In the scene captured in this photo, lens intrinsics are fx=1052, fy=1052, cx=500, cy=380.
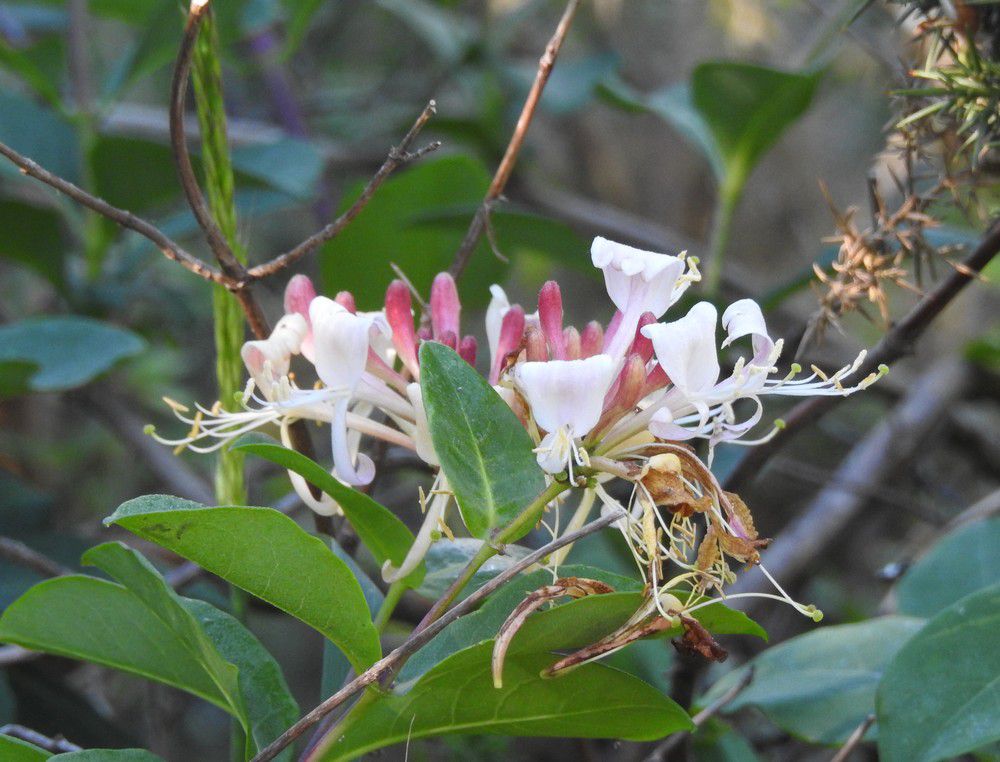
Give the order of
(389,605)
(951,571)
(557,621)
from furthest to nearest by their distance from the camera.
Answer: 1. (951,571)
2. (389,605)
3. (557,621)

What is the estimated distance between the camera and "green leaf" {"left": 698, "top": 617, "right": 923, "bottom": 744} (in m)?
0.86

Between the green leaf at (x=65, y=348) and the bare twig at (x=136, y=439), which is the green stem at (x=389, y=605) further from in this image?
the bare twig at (x=136, y=439)

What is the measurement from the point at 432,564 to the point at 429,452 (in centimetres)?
13

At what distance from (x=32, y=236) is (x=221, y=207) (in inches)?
35.0

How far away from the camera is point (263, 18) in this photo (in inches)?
63.3

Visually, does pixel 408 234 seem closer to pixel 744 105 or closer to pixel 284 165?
pixel 284 165

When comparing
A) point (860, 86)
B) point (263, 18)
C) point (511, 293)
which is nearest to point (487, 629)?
point (263, 18)

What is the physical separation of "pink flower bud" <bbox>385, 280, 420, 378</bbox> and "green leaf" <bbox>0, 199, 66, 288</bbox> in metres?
0.97

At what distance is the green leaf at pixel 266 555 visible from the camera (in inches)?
21.2

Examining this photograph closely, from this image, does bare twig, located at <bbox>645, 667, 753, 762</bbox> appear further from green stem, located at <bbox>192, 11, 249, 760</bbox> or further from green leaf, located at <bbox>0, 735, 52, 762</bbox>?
green leaf, located at <bbox>0, 735, 52, 762</bbox>

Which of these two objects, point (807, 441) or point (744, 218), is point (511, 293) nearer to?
point (744, 218)

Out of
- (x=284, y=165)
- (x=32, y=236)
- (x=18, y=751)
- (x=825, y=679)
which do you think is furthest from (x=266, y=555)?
(x=32, y=236)

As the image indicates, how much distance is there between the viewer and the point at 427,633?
0.56 m


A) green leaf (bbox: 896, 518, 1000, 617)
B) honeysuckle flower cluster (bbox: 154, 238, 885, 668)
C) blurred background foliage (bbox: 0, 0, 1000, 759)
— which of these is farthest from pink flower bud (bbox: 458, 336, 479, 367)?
green leaf (bbox: 896, 518, 1000, 617)
